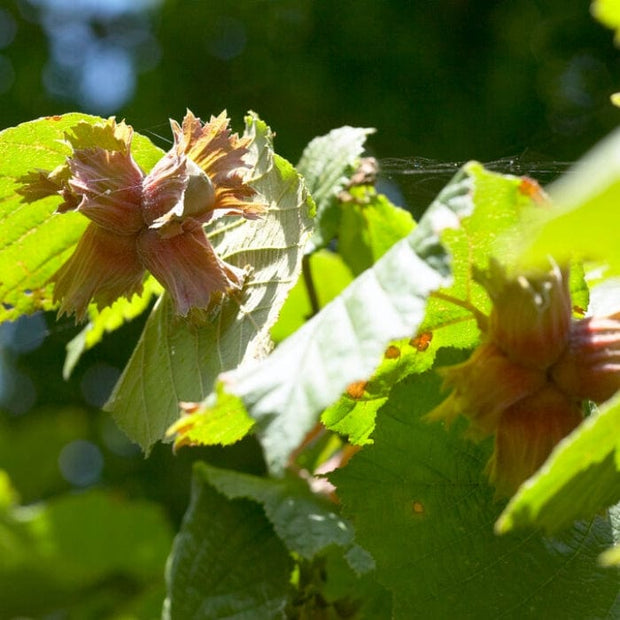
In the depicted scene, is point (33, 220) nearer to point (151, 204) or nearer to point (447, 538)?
point (151, 204)

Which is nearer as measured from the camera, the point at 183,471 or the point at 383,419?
the point at 383,419

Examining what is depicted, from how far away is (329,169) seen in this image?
1.10m

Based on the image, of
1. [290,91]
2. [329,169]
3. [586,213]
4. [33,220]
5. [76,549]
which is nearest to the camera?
[586,213]

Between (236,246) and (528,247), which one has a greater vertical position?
(528,247)

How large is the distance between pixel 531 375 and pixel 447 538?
0.17 metres

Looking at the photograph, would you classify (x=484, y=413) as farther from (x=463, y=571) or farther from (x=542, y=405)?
(x=463, y=571)

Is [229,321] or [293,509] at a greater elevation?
[229,321]

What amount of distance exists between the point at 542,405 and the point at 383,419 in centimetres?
15

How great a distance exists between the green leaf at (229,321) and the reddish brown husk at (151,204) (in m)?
0.03

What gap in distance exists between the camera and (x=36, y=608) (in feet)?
6.68

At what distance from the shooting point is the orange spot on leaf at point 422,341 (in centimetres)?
81

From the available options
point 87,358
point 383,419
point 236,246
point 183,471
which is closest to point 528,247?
point 383,419

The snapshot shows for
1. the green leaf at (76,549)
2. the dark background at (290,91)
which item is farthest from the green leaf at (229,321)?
the dark background at (290,91)

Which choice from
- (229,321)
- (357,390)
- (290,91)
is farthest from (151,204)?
(290,91)
